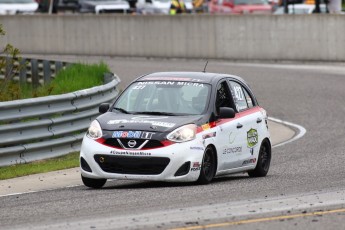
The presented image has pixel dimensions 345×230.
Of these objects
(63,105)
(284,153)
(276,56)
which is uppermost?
(63,105)

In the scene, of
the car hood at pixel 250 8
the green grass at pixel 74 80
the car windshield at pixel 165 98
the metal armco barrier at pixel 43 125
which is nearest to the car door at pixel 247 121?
the car windshield at pixel 165 98

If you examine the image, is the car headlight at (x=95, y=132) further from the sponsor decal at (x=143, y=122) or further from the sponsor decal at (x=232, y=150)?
the sponsor decal at (x=232, y=150)

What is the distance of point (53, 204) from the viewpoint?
11898 mm

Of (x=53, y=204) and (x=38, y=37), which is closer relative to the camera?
(x=53, y=204)

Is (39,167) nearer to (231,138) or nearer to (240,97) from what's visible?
(240,97)

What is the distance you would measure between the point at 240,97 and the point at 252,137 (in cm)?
53

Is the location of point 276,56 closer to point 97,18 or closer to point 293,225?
point 97,18

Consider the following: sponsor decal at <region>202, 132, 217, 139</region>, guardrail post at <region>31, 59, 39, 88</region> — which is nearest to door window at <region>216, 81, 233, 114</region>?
sponsor decal at <region>202, 132, 217, 139</region>

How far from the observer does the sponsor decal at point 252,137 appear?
15164 mm

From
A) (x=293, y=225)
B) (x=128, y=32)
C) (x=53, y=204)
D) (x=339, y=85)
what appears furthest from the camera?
(x=128, y=32)

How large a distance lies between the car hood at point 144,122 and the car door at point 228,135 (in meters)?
0.42

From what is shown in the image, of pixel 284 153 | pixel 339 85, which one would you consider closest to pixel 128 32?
pixel 339 85

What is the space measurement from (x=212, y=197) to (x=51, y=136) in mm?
5633

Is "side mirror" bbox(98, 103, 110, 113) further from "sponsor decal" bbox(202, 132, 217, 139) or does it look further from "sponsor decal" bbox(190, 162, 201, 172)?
"sponsor decal" bbox(190, 162, 201, 172)
